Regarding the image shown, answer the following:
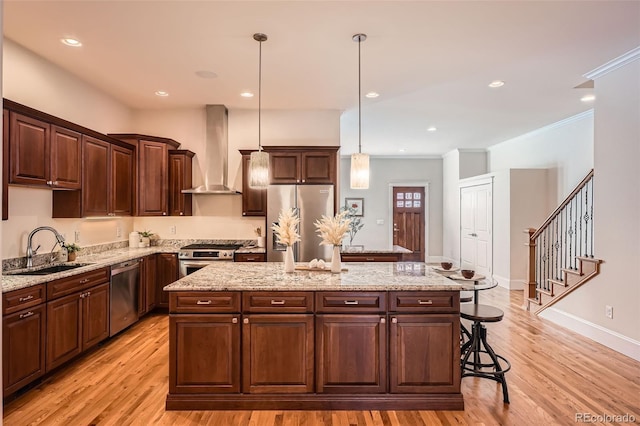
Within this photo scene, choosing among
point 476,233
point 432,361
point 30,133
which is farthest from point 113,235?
point 476,233

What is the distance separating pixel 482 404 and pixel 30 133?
427cm

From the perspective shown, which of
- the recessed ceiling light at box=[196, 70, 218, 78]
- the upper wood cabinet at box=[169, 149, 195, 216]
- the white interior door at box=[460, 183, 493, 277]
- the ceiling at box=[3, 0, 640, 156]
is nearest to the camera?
the ceiling at box=[3, 0, 640, 156]

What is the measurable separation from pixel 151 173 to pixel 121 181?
1.36ft

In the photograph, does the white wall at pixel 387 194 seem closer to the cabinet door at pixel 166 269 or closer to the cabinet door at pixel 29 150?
the cabinet door at pixel 166 269

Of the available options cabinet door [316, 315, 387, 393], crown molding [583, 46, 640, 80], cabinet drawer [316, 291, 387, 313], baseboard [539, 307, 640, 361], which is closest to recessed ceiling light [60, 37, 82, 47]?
cabinet drawer [316, 291, 387, 313]

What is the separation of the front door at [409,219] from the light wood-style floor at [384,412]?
5.45m

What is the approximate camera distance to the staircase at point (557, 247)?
4.71m

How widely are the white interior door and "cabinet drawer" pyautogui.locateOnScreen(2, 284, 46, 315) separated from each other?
22.6 ft

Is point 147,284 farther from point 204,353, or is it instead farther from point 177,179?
point 204,353

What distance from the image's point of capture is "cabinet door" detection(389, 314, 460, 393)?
2.55 m

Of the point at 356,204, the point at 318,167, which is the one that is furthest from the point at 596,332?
the point at 356,204

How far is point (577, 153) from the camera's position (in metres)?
5.74

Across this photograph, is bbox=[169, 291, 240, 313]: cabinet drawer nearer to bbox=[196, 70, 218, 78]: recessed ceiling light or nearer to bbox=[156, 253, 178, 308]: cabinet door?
bbox=[156, 253, 178, 308]: cabinet door

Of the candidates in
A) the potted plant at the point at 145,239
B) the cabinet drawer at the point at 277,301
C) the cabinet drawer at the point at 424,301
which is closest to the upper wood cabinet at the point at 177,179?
the potted plant at the point at 145,239
